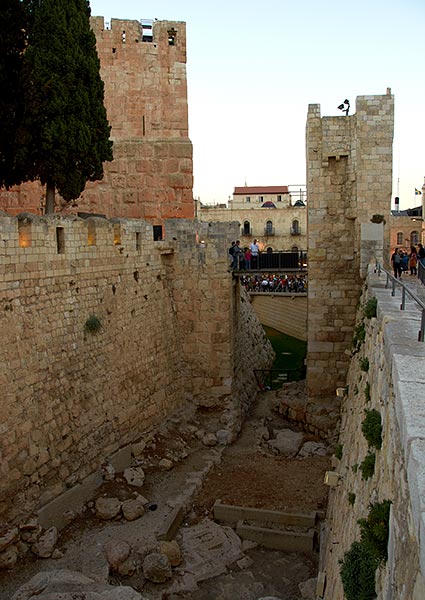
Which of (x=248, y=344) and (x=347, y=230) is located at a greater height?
(x=347, y=230)

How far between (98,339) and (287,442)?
5529mm

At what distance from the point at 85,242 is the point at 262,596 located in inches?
266

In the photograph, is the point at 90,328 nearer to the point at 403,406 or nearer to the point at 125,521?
the point at 125,521

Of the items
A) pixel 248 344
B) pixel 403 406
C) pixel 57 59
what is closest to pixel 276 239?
pixel 248 344

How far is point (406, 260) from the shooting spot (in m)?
17.0

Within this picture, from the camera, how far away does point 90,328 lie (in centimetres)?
1055

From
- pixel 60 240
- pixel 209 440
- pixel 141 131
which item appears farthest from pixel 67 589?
pixel 141 131

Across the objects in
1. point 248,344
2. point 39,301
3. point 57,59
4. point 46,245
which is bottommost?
point 248,344

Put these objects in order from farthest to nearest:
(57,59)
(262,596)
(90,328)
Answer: (57,59) < (90,328) < (262,596)

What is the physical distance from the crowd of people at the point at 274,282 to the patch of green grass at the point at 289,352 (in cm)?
260

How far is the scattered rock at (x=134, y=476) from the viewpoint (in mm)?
10461

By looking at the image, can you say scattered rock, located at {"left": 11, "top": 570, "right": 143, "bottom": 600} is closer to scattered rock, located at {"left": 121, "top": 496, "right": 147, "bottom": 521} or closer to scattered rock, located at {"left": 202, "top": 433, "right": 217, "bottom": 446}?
scattered rock, located at {"left": 121, "top": 496, "right": 147, "bottom": 521}

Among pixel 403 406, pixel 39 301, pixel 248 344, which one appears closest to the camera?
pixel 403 406

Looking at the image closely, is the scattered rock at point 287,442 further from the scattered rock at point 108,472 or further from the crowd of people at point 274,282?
the crowd of people at point 274,282
